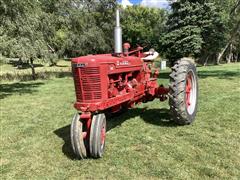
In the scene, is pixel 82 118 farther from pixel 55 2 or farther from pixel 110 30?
pixel 110 30

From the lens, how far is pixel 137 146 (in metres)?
5.81

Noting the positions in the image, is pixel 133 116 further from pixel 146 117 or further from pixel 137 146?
pixel 137 146

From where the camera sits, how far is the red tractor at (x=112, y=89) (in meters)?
5.25

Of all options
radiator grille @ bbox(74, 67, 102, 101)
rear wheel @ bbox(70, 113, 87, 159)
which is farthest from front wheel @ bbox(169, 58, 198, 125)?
rear wheel @ bbox(70, 113, 87, 159)

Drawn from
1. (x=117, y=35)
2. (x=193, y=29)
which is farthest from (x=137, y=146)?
(x=193, y=29)

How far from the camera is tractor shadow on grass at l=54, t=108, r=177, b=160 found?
680cm

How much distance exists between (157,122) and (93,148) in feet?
7.93

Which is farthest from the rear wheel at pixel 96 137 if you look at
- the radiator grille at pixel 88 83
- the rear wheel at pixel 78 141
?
the radiator grille at pixel 88 83

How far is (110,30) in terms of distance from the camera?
29.0m

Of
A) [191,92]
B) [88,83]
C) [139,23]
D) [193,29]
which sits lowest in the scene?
[191,92]

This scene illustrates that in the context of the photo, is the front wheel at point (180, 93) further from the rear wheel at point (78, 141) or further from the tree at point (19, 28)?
the tree at point (19, 28)

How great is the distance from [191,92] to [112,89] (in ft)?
7.62

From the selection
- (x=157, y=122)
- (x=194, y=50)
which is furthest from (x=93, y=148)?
(x=194, y=50)

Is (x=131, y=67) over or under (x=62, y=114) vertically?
over
